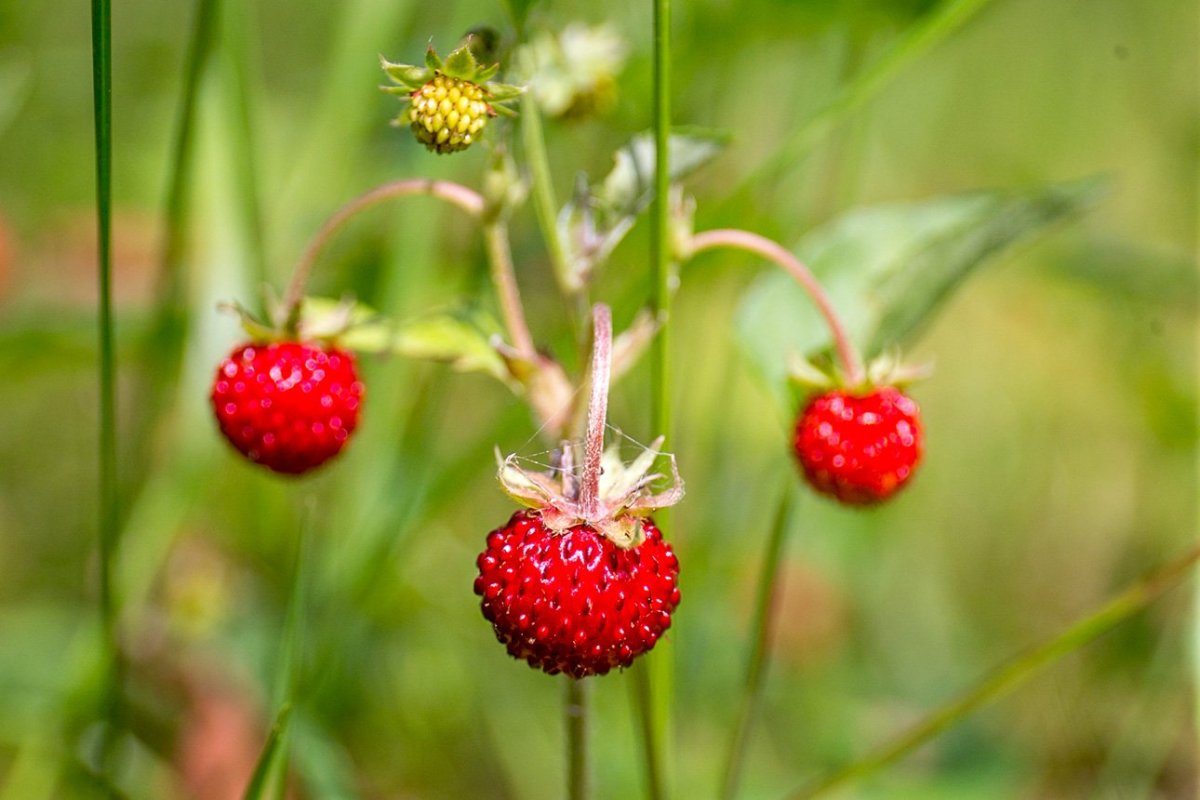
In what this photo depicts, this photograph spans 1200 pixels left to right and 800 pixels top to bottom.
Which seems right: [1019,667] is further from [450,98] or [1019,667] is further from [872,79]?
[450,98]

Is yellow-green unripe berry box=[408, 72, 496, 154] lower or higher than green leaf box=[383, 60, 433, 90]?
lower

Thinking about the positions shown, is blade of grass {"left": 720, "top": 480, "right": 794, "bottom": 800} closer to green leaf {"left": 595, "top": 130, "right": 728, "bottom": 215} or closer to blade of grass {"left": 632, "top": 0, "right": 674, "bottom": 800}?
blade of grass {"left": 632, "top": 0, "right": 674, "bottom": 800}

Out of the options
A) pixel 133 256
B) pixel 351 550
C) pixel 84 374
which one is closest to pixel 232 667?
pixel 351 550

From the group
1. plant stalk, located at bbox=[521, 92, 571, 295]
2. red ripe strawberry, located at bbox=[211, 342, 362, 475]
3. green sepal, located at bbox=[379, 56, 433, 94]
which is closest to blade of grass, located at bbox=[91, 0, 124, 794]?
red ripe strawberry, located at bbox=[211, 342, 362, 475]

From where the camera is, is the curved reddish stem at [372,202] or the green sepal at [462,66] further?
the curved reddish stem at [372,202]

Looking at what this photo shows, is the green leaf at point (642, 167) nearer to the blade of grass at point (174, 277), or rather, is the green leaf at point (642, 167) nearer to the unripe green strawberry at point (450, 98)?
the unripe green strawberry at point (450, 98)

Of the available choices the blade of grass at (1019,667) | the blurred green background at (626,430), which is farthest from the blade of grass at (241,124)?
the blade of grass at (1019,667)

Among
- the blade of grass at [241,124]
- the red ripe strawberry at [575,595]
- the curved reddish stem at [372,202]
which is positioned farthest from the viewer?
the blade of grass at [241,124]

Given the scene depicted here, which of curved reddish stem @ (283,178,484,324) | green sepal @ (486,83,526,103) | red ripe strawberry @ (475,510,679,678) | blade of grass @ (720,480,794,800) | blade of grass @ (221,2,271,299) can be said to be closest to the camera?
red ripe strawberry @ (475,510,679,678)
